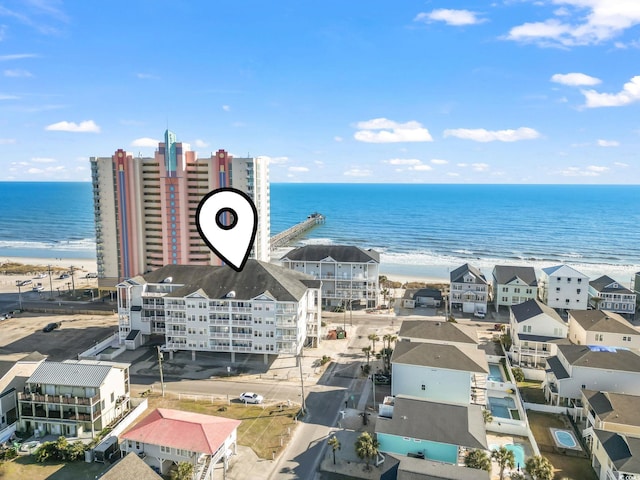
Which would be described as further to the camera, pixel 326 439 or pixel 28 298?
pixel 28 298

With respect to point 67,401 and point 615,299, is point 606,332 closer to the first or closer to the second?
point 615,299

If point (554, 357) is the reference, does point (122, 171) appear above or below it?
above

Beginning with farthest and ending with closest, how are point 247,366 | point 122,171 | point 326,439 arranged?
point 122,171 → point 247,366 → point 326,439

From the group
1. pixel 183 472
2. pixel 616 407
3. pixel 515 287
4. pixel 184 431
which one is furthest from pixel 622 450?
pixel 515 287

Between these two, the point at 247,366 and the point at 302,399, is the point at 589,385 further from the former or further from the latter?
the point at 247,366

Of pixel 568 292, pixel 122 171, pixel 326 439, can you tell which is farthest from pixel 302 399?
pixel 122 171

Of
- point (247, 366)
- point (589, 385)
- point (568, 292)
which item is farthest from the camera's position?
point (568, 292)

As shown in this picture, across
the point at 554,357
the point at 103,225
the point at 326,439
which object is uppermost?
the point at 103,225
